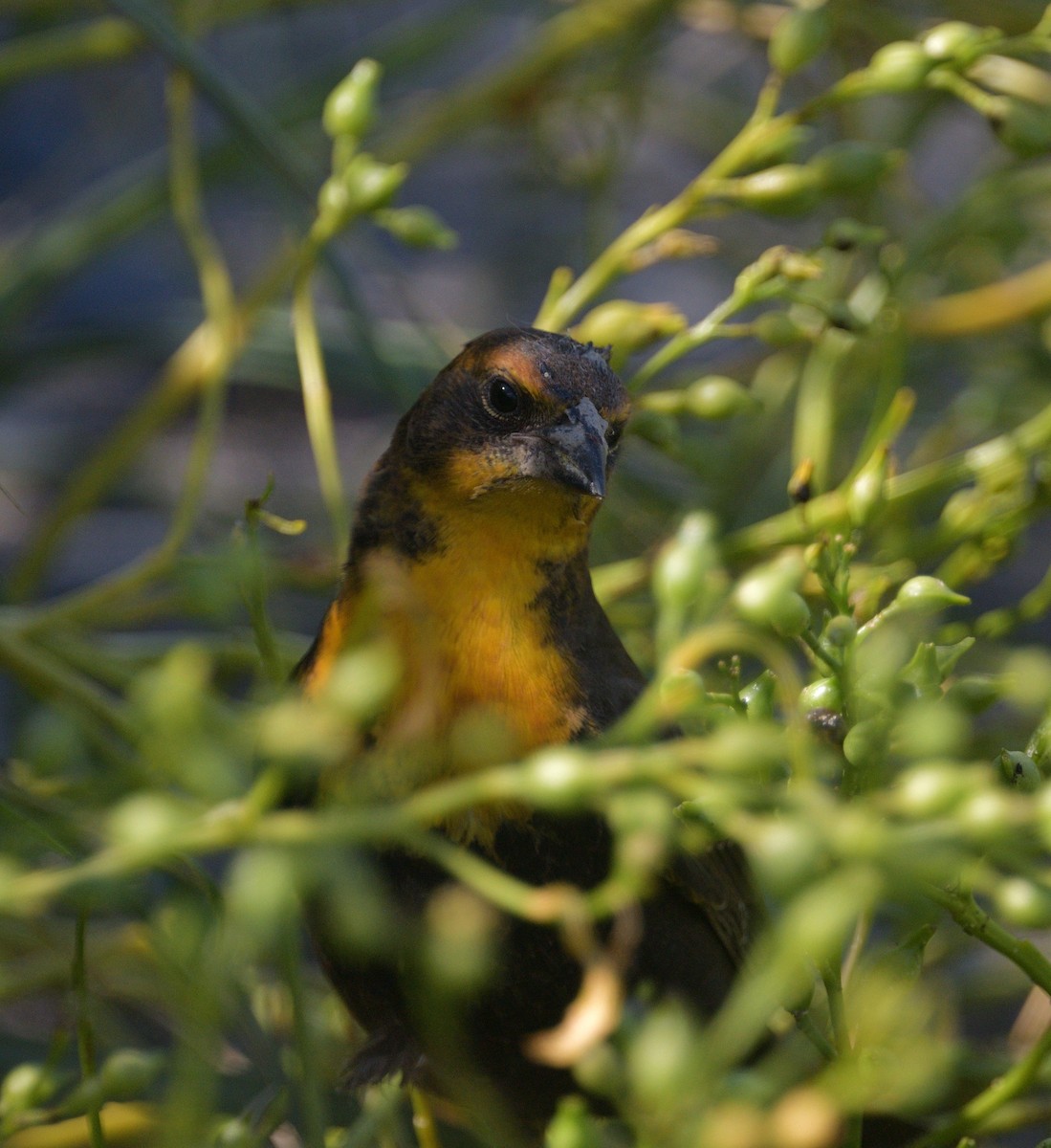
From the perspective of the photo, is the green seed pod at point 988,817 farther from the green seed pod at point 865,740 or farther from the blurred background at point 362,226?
the blurred background at point 362,226

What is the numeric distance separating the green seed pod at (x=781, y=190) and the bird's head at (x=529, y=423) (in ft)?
0.79

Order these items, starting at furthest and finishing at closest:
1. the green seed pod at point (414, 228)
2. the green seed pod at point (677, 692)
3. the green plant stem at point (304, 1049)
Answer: the green seed pod at point (414, 228) < the green plant stem at point (304, 1049) < the green seed pod at point (677, 692)

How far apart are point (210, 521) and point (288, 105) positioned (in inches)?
26.5

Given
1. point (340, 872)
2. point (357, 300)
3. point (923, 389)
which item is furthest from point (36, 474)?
point (340, 872)

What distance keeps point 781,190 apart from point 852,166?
0.22 ft

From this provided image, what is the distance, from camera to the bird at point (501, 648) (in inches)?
58.8

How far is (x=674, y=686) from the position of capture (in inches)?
29.0

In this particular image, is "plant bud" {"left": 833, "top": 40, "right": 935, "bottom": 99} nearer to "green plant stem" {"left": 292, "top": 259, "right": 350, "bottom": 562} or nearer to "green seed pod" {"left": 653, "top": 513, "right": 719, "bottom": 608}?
"green plant stem" {"left": 292, "top": 259, "right": 350, "bottom": 562}

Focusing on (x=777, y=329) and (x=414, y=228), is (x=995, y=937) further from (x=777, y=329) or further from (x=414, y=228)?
(x=414, y=228)

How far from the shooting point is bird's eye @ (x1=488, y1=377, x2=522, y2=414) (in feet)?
5.15

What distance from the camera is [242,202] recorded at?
4.14 m

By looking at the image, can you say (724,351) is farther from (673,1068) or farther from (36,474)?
(673,1068)

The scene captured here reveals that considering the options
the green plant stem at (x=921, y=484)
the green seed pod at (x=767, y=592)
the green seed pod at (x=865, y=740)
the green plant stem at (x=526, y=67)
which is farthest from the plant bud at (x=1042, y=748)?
the green plant stem at (x=526, y=67)

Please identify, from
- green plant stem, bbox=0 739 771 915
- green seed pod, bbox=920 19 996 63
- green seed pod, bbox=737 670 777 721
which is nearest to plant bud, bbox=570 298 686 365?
green seed pod, bbox=920 19 996 63
